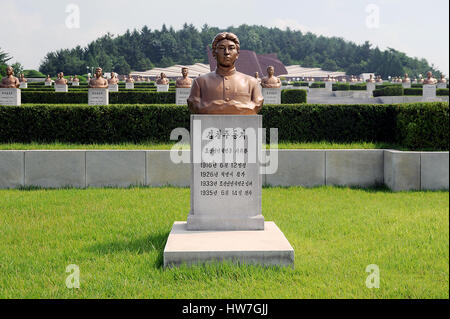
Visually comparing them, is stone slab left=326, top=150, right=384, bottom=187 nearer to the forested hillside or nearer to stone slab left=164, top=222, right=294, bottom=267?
stone slab left=164, top=222, right=294, bottom=267

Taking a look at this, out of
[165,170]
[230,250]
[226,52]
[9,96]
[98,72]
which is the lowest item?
[230,250]

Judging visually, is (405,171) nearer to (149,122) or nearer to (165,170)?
(165,170)

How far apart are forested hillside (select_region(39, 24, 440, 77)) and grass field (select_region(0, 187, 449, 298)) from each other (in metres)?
79.2

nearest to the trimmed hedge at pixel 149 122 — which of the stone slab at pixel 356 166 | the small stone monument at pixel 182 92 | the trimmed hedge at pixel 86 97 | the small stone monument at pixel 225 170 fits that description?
the stone slab at pixel 356 166

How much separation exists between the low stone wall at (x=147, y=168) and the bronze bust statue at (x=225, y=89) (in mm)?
4053

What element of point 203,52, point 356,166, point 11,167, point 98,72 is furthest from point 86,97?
point 203,52

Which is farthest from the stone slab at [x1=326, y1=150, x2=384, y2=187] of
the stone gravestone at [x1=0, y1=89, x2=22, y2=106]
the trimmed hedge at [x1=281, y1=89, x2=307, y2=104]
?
the trimmed hedge at [x1=281, y1=89, x2=307, y2=104]

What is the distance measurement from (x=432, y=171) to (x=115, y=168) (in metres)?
6.54

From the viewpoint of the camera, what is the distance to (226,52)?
639cm

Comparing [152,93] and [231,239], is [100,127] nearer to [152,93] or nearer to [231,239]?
[231,239]

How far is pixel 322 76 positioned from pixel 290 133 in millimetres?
101103

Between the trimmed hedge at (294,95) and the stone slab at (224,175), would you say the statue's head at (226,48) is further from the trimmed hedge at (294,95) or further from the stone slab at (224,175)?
the trimmed hedge at (294,95)

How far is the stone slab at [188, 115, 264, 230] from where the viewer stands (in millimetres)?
6258
